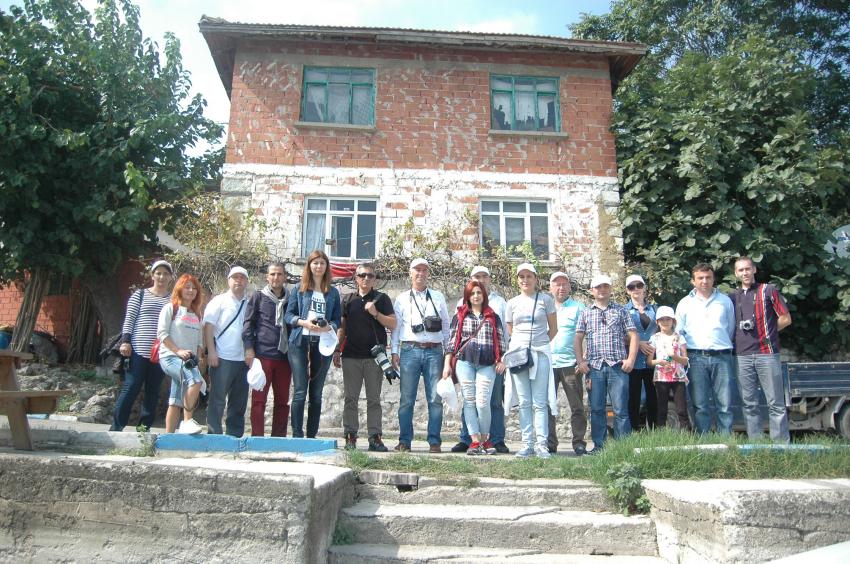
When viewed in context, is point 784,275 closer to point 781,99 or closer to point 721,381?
point 781,99

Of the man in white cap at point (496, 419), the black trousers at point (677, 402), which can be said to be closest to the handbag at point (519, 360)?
the man in white cap at point (496, 419)

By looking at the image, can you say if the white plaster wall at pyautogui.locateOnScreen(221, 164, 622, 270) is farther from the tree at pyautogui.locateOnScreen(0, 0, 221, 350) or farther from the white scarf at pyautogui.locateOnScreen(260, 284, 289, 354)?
the white scarf at pyautogui.locateOnScreen(260, 284, 289, 354)

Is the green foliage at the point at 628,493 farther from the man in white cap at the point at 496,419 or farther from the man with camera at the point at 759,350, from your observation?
the man with camera at the point at 759,350

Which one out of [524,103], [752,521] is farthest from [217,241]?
[752,521]

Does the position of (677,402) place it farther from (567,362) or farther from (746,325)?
(567,362)

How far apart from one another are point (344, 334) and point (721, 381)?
382 centimetres

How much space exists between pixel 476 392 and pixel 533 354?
66 centimetres

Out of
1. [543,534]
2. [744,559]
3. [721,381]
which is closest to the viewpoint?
[744,559]

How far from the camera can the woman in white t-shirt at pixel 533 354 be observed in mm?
6023

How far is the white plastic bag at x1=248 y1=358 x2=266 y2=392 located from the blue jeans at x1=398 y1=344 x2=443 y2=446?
4.44 feet

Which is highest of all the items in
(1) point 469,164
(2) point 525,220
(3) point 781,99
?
(3) point 781,99

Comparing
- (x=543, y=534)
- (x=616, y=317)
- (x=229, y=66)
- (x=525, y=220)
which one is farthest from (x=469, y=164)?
(x=543, y=534)

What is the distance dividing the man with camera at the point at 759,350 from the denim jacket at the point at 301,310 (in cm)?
407

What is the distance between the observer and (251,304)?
21.2ft
